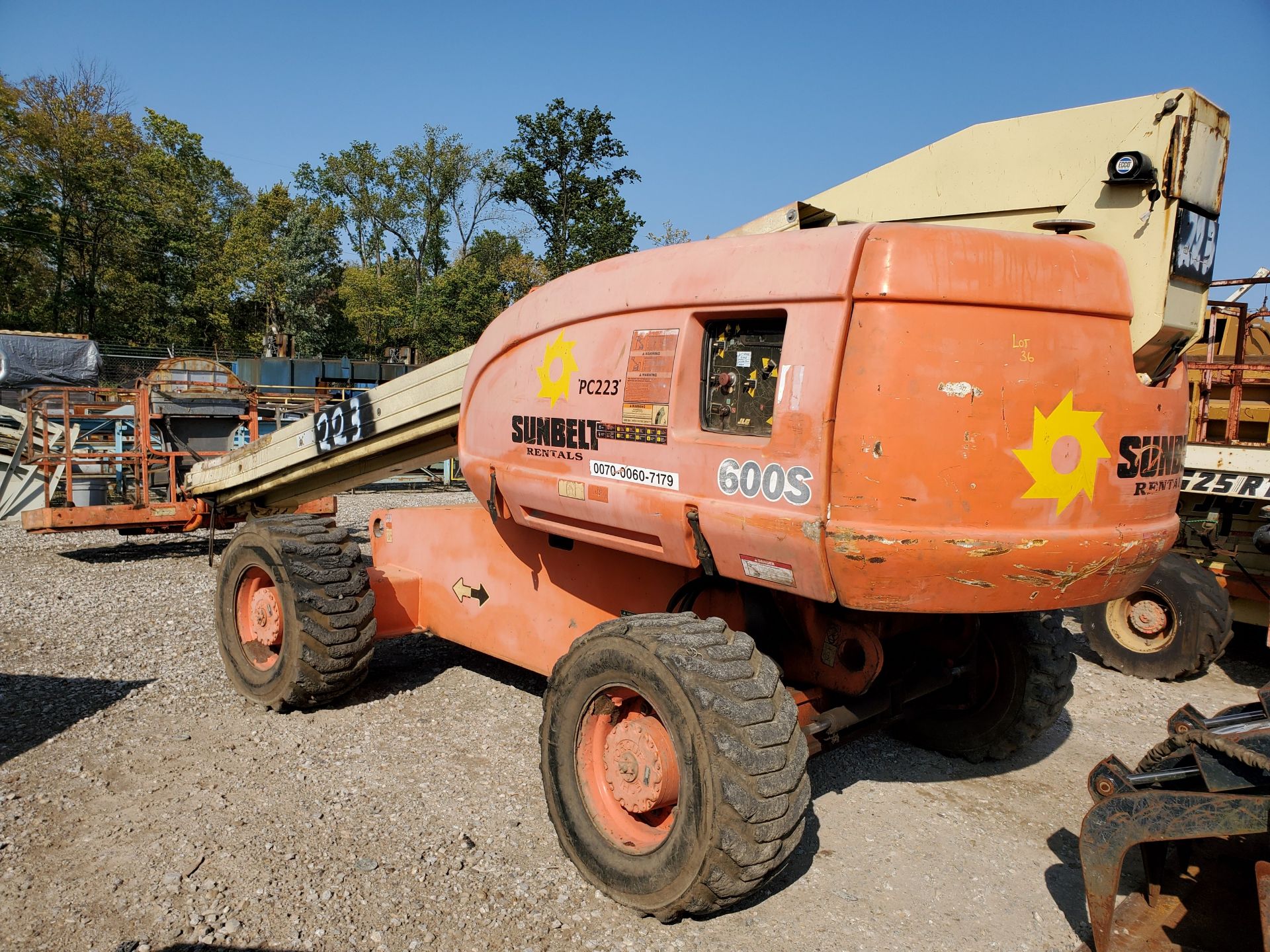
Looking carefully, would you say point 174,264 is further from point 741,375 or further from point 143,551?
point 741,375

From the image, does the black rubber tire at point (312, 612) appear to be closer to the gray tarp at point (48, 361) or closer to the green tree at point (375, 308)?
the gray tarp at point (48, 361)

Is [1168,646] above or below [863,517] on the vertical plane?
below

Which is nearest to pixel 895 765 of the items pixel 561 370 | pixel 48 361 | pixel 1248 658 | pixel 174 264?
pixel 561 370

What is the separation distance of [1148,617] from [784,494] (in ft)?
17.1

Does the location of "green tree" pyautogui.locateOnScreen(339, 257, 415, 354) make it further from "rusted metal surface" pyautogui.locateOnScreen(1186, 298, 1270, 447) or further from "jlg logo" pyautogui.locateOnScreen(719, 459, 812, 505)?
"jlg logo" pyautogui.locateOnScreen(719, 459, 812, 505)

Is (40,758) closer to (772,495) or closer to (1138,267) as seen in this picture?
(772,495)

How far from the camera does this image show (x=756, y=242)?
3.12 m

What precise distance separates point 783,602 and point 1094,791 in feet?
4.32

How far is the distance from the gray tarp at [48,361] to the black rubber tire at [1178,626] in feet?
81.2

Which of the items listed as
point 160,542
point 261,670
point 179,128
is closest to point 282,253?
point 179,128

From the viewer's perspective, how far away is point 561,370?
3.81m

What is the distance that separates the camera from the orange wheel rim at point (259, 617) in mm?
5312

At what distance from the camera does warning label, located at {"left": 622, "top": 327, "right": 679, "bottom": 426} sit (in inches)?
129

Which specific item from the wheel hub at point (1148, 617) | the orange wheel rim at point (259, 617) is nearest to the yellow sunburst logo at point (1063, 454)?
the orange wheel rim at point (259, 617)
